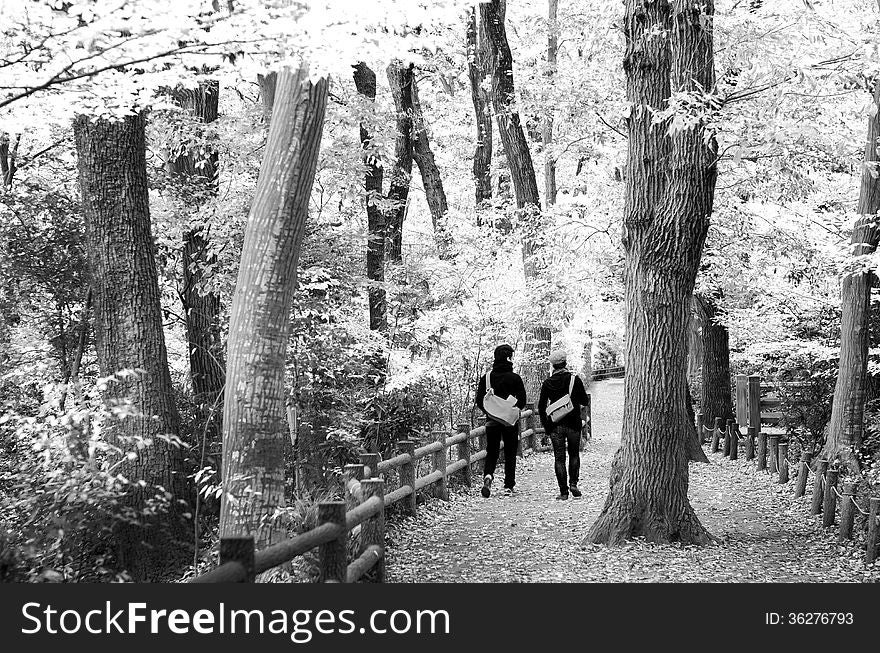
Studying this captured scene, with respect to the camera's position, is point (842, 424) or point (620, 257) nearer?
point (842, 424)

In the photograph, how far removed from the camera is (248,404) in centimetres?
735

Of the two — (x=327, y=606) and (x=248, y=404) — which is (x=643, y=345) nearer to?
(x=248, y=404)

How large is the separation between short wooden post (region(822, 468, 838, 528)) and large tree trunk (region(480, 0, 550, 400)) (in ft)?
25.0

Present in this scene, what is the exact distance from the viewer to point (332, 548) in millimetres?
6293

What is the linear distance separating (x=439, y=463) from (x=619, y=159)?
9493 millimetres

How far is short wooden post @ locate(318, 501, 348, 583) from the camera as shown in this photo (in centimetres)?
627

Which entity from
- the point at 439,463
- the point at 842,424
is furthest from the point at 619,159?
the point at 439,463

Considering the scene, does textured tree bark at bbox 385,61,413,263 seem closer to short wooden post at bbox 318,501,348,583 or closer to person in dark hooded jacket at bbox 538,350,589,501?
person in dark hooded jacket at bbox 538,350,589,501

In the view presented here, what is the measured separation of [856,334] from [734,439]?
488cm

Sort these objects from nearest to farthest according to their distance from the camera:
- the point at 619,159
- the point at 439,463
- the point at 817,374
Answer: the point at 439,463
the point at 817,374
the point at 619,159

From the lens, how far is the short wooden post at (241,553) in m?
4.75

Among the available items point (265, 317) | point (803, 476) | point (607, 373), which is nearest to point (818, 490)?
point (803, 476)

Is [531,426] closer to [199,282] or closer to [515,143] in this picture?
[515,143]

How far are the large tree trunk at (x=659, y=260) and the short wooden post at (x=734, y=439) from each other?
853 centimetres
